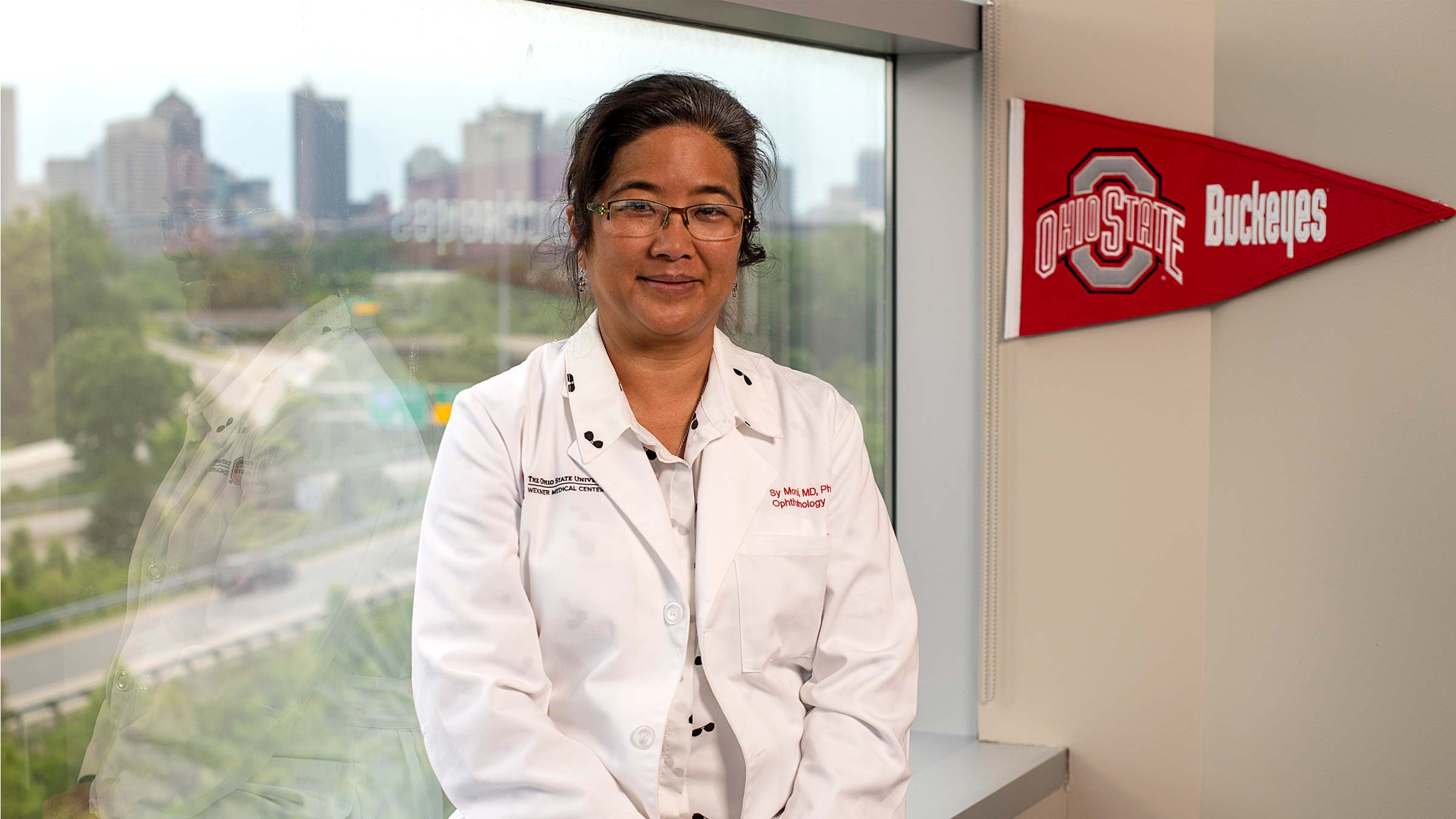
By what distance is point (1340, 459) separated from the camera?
2469mm

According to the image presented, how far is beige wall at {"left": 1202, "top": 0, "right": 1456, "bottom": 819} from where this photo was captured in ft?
→ 7.74

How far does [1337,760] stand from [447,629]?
77.5 inches

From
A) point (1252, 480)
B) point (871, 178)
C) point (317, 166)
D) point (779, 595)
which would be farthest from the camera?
point (871, 178)

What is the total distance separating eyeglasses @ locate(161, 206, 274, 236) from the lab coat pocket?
94 cm

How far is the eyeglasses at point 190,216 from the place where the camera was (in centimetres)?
176

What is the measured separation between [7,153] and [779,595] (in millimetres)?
1226

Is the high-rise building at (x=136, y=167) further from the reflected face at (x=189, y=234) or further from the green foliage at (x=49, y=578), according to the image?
the green foliage at (x=49, y=578)

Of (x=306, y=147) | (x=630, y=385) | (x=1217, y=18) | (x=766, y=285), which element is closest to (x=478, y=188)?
(x=306, y=147)

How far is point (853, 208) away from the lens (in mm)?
2875

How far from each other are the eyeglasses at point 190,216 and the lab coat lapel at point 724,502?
2.68ft

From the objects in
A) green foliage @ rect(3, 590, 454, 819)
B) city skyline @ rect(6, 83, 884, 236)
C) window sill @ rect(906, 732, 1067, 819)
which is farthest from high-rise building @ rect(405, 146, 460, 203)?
window sill @ rect(906, 732, 1067, 819)

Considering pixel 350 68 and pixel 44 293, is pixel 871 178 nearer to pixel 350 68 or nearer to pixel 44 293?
pixel 350 68

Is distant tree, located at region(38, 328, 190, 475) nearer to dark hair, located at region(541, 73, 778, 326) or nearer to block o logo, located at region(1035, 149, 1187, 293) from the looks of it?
dark hair, located at region(541, 73, 778, 326)

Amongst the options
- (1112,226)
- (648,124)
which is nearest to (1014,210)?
(1112,226)
